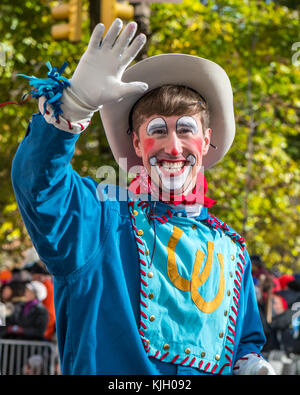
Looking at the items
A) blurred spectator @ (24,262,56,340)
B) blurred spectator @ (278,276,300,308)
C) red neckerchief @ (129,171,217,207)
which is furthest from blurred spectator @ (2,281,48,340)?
red neckerchief @ (129,171,217,207)

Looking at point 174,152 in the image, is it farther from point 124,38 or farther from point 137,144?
point 124,38

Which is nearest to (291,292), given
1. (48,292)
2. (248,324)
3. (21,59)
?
(48,292)

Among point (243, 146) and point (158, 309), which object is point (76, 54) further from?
point (158, 309)

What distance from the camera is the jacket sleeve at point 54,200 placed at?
2.18m

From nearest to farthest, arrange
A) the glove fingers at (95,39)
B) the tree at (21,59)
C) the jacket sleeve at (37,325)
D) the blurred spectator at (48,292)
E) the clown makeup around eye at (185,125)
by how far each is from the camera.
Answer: the glove fingers at (95,39), the clown makeup around eye at (185,125), the jacket sleeve at (37,325), the tree at (21,59), the blurred spectator at (48,292)

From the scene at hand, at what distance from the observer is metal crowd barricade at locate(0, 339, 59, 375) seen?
7129 millimetres

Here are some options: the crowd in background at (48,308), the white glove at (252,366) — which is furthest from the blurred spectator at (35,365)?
the white glove at (252,366)

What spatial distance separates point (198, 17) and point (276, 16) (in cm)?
128

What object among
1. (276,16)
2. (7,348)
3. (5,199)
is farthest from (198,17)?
(7,348)

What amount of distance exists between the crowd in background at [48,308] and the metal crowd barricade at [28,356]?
89 mm

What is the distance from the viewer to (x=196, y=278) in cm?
258

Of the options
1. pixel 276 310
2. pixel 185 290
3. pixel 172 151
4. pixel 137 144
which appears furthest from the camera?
pixel 276 310

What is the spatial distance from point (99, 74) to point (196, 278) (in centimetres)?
91

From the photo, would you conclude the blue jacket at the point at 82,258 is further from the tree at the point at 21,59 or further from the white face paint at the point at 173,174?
the tree at the point at 21,59
